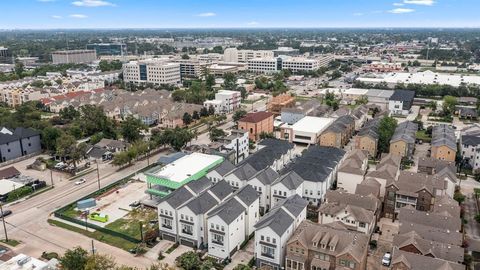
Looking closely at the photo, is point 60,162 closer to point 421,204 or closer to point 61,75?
point 421,204

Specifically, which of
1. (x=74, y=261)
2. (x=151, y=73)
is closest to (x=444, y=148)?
(x=74, y=261)

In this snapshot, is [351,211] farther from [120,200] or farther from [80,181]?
[80,181]

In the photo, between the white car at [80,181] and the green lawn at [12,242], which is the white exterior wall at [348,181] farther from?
the green lawn at [12,242]

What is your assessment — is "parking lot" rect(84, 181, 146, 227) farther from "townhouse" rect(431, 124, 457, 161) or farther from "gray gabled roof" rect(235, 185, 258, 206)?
"townhouse" rect(431, 124, 457, 161)

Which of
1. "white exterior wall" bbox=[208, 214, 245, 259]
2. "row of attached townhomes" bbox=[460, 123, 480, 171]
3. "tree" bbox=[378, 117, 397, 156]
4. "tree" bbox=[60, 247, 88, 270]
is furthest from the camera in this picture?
"tree" bbox=[378, 117, 397, 156]

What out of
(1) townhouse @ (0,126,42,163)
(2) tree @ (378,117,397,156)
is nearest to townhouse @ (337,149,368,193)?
(2) tree @ (378,117,397,156)

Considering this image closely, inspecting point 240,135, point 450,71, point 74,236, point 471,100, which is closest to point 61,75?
point 240,135

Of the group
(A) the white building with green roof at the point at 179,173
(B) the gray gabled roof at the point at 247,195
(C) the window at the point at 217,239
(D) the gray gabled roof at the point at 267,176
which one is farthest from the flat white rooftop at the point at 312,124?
(C) the window at the point at 217,239
